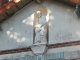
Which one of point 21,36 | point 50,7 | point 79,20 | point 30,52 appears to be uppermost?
point 50,7

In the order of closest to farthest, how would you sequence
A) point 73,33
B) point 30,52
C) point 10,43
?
1. point 73,33
2. point 30,52
3. point 10,43

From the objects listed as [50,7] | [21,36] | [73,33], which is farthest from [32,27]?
[73,33]

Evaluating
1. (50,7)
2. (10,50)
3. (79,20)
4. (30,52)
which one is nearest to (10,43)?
(10,50)

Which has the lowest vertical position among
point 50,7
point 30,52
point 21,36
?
point 30,52

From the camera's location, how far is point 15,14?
11.4m

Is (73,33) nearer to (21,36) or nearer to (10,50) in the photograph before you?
(21,36)

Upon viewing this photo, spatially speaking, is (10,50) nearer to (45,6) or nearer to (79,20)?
(45,6)

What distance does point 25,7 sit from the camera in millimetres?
11242

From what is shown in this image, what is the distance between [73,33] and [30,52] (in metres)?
2.54

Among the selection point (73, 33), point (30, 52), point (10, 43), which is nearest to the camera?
point (73, 33)

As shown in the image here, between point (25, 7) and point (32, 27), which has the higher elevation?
point (25, 7)

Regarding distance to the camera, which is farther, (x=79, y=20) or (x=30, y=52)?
(x=30, y=52)

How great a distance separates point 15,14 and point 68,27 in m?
3.42

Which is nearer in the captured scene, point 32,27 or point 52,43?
point 52,43
